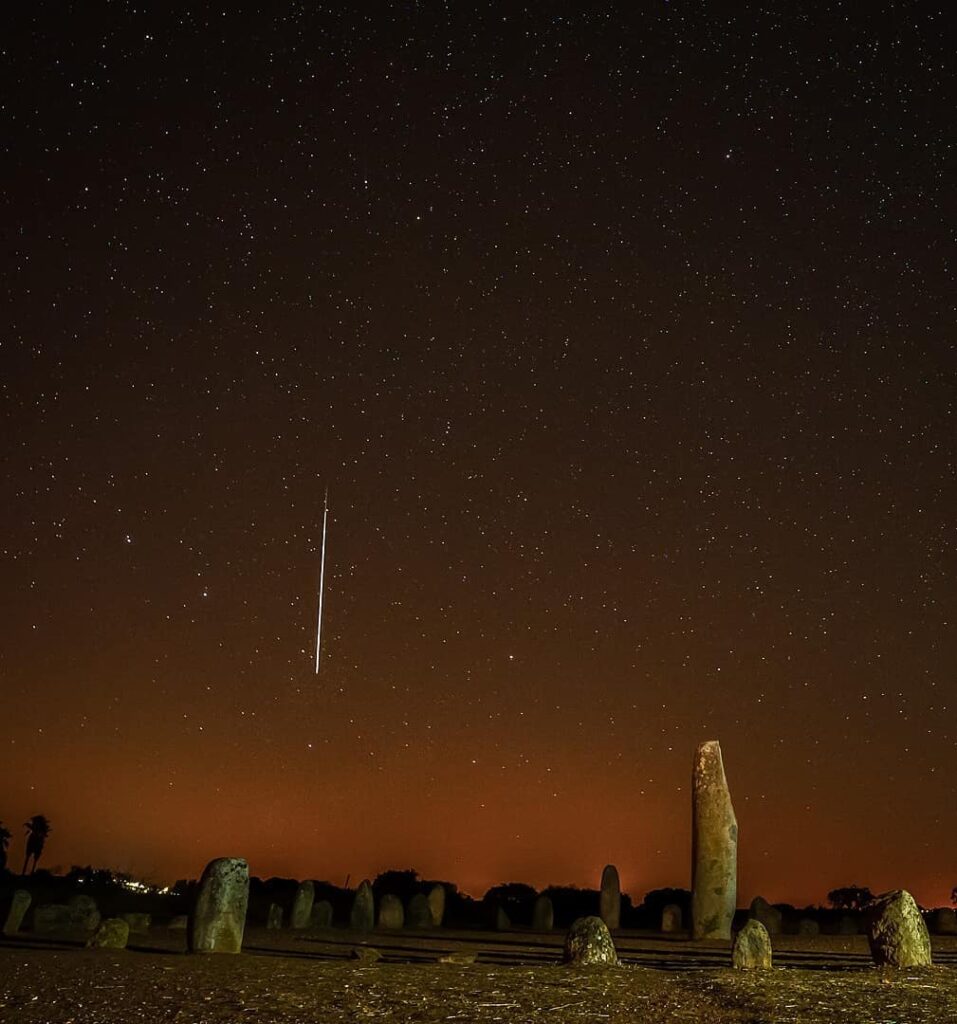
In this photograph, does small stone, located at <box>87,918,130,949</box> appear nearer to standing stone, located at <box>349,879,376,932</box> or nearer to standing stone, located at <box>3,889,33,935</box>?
standing stone, located at <box>3,889,33,935</box>

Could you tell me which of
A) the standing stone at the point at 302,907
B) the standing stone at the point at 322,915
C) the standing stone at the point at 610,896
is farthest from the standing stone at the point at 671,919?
the standing stone at the point at 302,907

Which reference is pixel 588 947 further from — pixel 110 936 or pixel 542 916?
pixel 542 916

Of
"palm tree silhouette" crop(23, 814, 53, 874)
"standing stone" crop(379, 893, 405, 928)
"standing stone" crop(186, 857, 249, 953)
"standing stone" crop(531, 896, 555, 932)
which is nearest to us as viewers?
"standing stone" crop(186, 857, 249, 953)

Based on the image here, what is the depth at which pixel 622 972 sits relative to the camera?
497 inches

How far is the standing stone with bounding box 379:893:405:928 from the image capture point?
92.9 feet

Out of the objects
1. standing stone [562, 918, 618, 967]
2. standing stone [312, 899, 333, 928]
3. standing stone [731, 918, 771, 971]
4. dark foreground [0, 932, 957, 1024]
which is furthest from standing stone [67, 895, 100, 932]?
standing stone [731, 918, 771, 971]

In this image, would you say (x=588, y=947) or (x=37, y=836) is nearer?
(x=588, y=947)

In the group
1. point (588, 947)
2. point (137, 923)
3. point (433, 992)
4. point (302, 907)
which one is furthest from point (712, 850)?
point (433, 992)

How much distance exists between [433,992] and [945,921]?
73.2 feet

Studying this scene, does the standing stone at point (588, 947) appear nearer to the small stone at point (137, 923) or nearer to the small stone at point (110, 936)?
the small stone at point (110, 936)

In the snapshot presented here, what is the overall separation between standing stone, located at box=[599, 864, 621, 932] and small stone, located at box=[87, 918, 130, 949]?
1436cm

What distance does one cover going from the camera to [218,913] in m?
16.6

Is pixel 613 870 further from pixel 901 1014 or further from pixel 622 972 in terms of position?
pixel 901 1014

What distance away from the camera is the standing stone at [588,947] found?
13453mm
